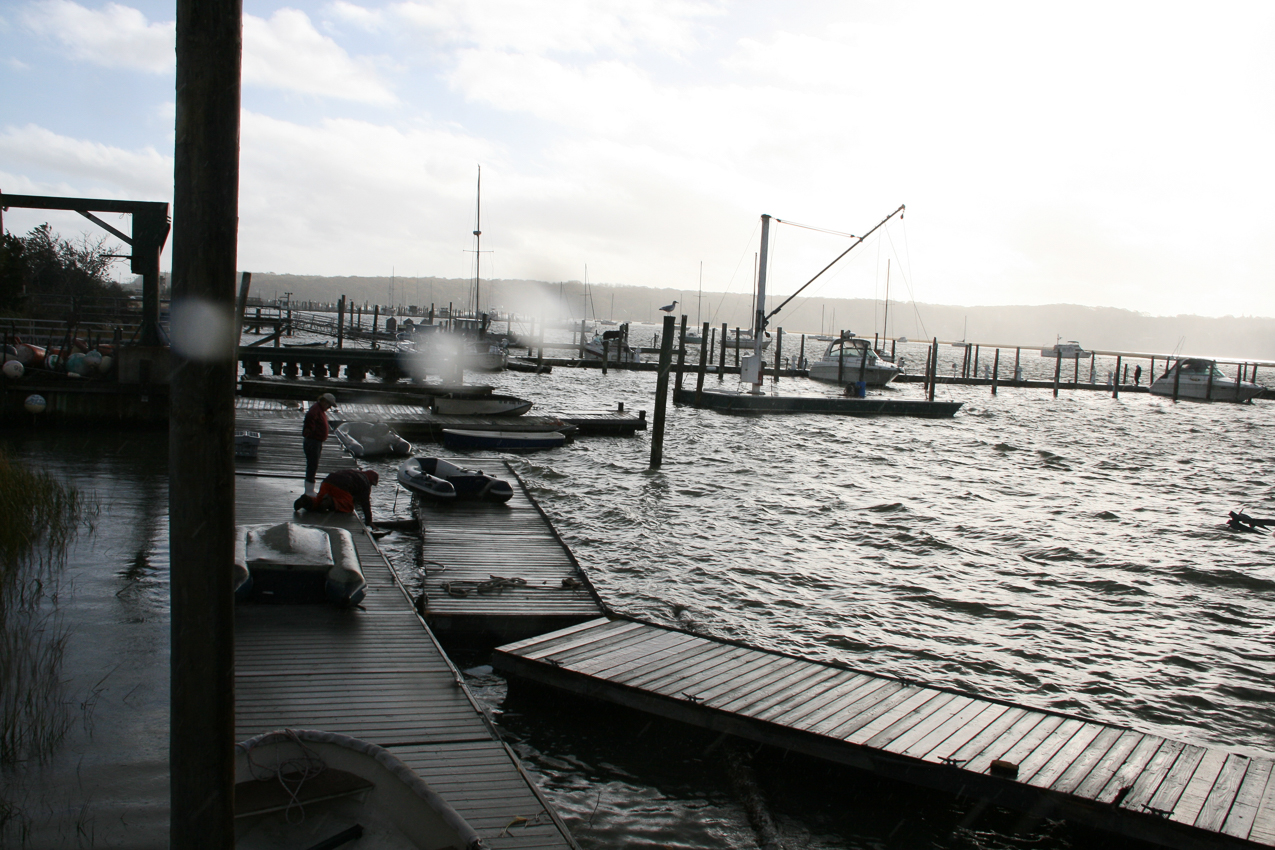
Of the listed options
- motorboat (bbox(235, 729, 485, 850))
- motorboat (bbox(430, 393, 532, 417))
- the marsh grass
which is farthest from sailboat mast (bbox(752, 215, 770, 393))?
motorboat (bbox(235, 729, 485, 850))

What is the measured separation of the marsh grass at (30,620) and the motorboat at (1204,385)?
74209 mm

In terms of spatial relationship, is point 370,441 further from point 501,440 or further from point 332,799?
point 332,799

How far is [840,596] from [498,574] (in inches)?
216

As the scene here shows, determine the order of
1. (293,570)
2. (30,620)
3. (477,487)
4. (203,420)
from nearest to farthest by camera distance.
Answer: (203,420) < (30,620) < (293,570) < (477,487)

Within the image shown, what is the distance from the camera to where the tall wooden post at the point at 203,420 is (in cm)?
273

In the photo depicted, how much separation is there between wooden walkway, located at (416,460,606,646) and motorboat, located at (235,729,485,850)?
191 inches

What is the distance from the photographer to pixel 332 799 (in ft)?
14.6

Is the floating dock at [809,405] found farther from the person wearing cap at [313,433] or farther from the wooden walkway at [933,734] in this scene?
the wooden walkway at [933,734]

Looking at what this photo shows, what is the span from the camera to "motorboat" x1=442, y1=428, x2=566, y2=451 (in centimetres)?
2389

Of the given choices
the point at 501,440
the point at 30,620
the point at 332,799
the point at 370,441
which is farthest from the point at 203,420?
the point at 501,440

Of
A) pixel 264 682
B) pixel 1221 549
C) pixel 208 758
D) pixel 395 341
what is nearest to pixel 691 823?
pixel 264 682

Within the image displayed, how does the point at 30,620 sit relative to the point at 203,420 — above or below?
below

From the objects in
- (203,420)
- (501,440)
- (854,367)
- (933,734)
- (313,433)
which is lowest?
(933,734)

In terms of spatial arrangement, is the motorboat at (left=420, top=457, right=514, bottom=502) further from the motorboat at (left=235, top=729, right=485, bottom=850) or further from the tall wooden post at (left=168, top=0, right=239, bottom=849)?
the tall wooden post at (left=168, top=0, right=239, bottom=849)
